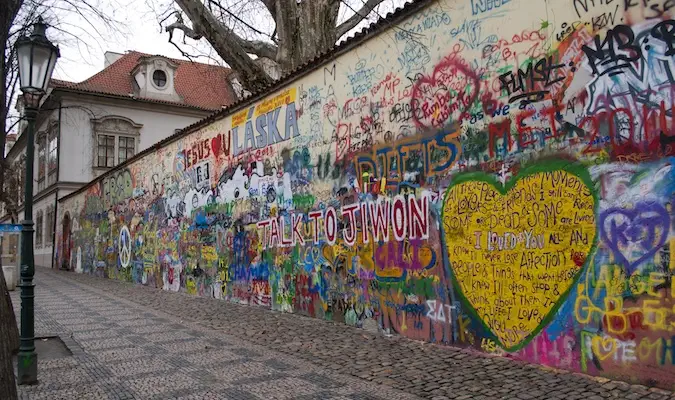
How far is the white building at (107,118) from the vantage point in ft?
94.5

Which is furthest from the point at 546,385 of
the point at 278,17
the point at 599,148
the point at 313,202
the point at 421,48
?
the point at 278,17

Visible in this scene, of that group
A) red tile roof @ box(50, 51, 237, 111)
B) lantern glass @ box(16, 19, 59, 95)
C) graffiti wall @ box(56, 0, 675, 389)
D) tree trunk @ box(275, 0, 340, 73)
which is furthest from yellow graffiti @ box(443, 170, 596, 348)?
red tile roof @ box(50, 51, 237, 111)

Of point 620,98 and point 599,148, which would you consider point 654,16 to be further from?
point 599,148

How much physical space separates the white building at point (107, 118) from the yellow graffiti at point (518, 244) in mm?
23355

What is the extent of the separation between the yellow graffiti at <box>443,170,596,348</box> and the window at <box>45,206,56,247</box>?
29.1 metres

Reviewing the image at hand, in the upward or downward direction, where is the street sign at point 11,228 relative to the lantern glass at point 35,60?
downward

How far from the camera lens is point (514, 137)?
5.29 meters

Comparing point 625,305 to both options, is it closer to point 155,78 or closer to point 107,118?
point 107,118

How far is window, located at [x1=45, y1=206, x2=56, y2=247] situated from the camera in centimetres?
2986

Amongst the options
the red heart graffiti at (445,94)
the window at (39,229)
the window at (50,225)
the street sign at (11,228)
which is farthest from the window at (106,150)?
the red heart graffiti at (445,94)

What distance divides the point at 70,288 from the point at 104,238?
4.91m

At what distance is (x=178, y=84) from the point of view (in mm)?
33219

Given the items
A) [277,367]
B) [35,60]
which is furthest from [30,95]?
[277,367]

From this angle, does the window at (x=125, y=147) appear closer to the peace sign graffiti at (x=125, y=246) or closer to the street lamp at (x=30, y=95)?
the peace sign graffiti at (x=125, y=246)
